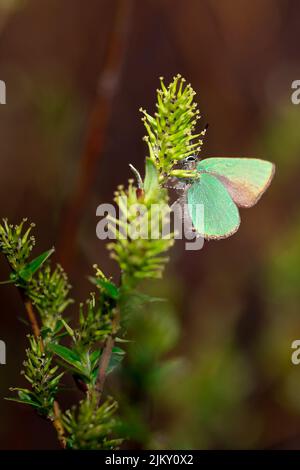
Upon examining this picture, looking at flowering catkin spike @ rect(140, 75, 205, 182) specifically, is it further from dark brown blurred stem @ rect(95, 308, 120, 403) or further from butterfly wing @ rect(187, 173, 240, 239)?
butterfly wing @ rect(187, 173, 240, 239)

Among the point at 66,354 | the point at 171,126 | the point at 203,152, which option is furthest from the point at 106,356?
the point at 203,152

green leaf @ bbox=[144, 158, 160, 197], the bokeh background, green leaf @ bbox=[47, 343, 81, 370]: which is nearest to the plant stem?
green leaf @ bbox=[47, 343, 81, 370]

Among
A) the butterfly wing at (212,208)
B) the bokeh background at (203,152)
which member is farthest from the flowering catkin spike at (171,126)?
the bokeh background at (203,152)

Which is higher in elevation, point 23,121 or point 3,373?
point 23,121

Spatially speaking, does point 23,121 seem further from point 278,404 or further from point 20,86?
point 278,404

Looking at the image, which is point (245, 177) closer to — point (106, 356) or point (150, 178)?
point (150, 178)

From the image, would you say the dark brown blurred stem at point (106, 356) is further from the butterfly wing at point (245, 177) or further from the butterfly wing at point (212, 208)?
the butterfly wing at point (245, 177)

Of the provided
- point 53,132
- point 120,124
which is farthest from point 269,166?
point 120,124
